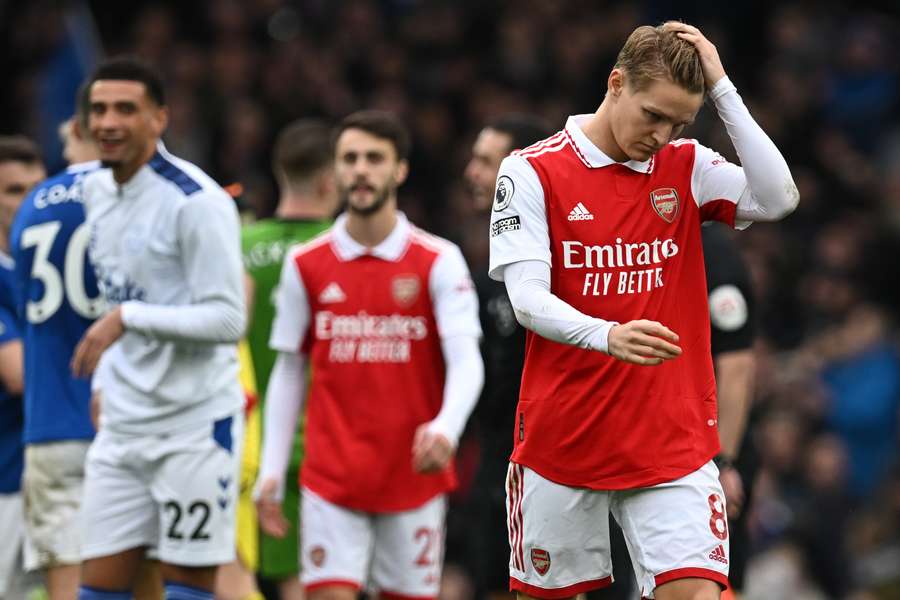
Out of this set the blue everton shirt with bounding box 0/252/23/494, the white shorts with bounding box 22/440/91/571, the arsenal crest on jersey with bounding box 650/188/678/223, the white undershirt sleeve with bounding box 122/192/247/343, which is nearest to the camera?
the arsenal crest on jersey with bounding box 650/188/678/223

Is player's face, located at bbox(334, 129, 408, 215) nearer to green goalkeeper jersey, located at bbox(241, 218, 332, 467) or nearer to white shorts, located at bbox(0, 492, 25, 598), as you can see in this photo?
green goalkeeper jersey, located at bbox(241, 218, 332, 467)

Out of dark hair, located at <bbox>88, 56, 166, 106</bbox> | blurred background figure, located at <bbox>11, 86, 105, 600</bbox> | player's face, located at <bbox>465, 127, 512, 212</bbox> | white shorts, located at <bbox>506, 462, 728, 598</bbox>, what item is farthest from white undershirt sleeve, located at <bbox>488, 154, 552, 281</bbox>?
blurred background figure, located at <bbox>11, 86, 105, 600</bbox>

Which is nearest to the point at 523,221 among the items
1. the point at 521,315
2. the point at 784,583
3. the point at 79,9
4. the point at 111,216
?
the point at 521,315

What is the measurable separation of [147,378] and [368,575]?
64.7 inches

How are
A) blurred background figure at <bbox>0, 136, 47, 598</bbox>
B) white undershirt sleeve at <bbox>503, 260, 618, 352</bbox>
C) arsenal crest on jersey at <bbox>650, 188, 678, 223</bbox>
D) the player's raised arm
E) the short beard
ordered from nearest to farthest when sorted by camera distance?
white undershirt sleeve at <bbox>503, 260, 618, 352</bbox> < the player's raised arm < arsenal crest on jersey at <bbox>650, 188, 678, 223</bbox> < the short beard < blurred background figure at <bbox>0, 136, 47, 598</bbox>

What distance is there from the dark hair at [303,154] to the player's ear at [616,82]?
386cm

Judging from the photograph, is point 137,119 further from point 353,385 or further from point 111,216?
point 353,385

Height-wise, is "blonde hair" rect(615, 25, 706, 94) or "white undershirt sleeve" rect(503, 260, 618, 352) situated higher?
"blonde hair" rect(615, 25, 706, 94)

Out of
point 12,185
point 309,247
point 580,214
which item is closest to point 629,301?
point 580,214

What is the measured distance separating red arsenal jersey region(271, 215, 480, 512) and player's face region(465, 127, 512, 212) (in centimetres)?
46

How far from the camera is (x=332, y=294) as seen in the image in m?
8.10

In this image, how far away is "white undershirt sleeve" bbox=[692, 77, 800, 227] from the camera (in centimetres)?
565

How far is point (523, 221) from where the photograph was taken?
5.68m

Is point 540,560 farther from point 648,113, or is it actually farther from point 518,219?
point 648,113
